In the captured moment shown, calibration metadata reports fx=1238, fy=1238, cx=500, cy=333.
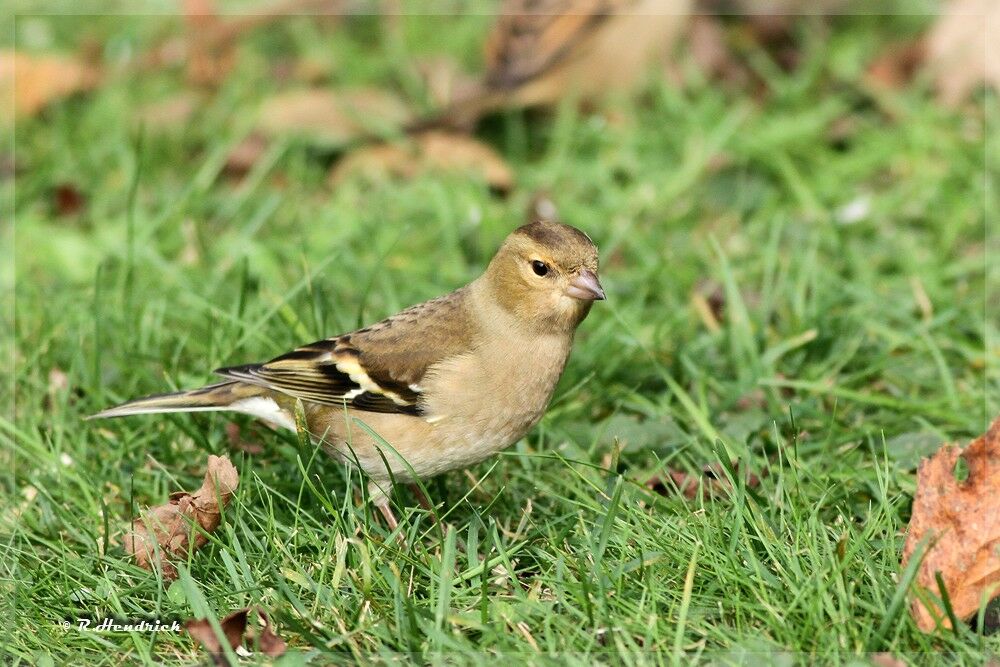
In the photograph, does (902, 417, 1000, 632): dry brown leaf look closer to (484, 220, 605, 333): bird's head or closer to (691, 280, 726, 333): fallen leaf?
(484, 220, 605, 333): bird's head

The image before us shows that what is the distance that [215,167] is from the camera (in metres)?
6.40

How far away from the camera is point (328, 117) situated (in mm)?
6770

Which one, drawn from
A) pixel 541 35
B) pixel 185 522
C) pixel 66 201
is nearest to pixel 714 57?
pixel 541 35

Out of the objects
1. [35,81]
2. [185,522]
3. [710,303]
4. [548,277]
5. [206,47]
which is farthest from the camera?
[206,47]

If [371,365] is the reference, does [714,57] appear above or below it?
above

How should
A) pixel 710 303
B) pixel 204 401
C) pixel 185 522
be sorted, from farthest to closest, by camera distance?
1. pixel 710 303
2. pixel 204 401
3. pixel 185 522

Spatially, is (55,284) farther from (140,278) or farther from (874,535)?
(874,535)

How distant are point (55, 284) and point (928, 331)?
12.2 ft

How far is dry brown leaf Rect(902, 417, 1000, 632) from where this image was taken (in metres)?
3.15

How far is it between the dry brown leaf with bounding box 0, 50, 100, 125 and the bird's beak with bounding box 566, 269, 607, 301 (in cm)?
419

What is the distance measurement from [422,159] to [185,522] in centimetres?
337

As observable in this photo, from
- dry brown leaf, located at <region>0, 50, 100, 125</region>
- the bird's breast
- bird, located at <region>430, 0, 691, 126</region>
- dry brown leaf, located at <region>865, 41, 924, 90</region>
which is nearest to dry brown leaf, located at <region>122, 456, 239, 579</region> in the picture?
the bird's breast

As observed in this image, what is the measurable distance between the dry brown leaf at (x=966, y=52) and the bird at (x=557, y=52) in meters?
1.56

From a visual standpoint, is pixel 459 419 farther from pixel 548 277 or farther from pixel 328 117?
pixel 328 117
